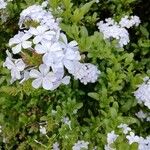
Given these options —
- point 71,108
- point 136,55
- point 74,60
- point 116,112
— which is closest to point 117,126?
point 116,112

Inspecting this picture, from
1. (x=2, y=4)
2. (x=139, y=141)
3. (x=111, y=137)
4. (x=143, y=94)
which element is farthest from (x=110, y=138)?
(x=2, y=4)

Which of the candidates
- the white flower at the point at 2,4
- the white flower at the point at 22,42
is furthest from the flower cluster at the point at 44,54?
the white flower at the point at 2,4

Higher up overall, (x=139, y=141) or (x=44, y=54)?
(x=44, y=54)

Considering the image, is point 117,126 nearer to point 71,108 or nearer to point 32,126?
point 71,108

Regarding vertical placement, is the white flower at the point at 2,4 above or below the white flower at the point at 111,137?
above

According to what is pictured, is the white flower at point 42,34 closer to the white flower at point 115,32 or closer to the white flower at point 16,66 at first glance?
the white flower at point 16,66

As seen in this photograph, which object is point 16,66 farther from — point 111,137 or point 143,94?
point 143,94

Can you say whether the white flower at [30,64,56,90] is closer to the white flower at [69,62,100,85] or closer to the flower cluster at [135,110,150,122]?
the white flower at [69,62,100,85]
